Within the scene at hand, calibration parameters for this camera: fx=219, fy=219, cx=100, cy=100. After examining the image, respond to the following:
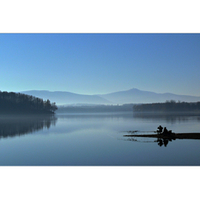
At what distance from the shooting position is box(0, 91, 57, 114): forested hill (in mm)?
86000

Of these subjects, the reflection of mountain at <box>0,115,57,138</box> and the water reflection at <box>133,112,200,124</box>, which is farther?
the water reflection at <box>133,112,200,124</box>

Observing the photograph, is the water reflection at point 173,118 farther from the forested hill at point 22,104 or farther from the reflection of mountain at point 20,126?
the forested hill at point 22,104

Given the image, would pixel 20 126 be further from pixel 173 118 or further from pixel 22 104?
pixel 22 104

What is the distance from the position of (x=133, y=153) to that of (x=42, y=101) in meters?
89.0

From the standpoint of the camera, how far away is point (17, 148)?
1416 centimetres

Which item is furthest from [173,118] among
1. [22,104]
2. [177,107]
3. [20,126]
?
[22,104]

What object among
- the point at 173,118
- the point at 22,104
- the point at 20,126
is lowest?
the point at 20,126

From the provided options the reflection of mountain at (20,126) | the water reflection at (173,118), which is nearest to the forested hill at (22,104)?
the reflection of mountain at (20,126)

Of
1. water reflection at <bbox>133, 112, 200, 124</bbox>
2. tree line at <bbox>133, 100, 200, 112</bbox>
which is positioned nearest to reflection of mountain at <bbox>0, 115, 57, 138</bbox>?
water reflection at <bbox>133, 112, 200, 124</bbox>

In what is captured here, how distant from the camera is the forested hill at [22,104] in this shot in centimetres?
8600

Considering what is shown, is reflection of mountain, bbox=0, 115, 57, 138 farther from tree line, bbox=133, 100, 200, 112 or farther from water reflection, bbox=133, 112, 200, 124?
tree line, bbox=133, 100, 200, 112

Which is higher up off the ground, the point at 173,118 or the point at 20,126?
the point at 173,118

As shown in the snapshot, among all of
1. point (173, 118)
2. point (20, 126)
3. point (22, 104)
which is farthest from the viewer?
point (22, 104)

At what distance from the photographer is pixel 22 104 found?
299 feet
